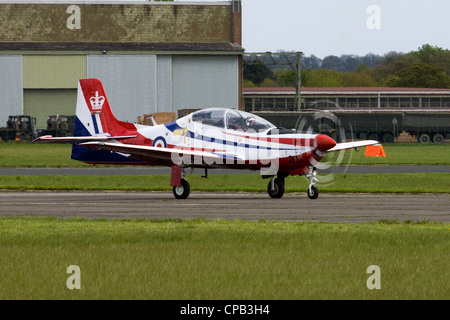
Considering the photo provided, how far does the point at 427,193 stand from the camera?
25.5 metres

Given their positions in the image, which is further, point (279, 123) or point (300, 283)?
point (279, 123)

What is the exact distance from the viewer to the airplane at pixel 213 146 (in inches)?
901

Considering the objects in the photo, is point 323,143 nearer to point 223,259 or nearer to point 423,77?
point 223,259

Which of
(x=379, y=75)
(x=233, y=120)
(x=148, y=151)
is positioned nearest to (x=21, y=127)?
(x=148, y=151)

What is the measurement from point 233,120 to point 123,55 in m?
54.5

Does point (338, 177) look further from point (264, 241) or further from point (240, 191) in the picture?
point (264, 241)

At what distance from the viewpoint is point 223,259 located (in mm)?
11359

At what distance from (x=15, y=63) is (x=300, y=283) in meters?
69.9

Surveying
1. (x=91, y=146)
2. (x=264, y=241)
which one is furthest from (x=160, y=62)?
(x=264, y=241)

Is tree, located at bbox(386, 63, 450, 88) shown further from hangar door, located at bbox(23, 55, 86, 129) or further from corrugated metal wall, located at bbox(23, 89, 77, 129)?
hangar door, located at bbox(23, 55, 86, 129)

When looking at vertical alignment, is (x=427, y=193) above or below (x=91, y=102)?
below

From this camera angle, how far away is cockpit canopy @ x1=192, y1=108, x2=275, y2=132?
23.4 metres

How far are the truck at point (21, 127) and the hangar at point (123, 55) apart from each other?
1.95 meters
